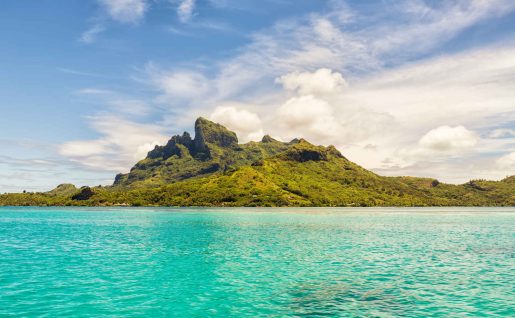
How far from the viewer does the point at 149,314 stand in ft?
97.5

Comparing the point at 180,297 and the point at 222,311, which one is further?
the point at 180,297

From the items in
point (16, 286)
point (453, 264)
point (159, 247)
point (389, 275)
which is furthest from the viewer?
point (159, 247)

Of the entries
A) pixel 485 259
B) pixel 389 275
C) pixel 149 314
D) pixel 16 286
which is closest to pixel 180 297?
pixel 149 314

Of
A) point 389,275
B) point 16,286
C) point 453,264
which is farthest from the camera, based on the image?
point 453,264

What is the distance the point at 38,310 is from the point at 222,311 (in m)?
14.5

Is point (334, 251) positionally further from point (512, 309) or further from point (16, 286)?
point (16, 286)

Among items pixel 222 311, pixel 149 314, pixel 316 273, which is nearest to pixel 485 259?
pixel 316 273

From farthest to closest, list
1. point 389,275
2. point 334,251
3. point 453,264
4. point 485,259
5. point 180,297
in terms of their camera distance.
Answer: point 334,251
point 485,259
point 453,264
point 389,275
point 180,297

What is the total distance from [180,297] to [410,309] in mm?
19831

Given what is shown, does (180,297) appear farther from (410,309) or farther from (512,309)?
(512,309)

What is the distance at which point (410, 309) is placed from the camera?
1217 inches

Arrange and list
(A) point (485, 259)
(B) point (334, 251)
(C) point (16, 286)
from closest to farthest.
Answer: (C) point (16, 286), (A) point (485, 259), (B) point (334, 251)

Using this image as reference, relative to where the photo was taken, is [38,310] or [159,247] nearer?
[38,310]

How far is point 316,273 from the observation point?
4612 cm
